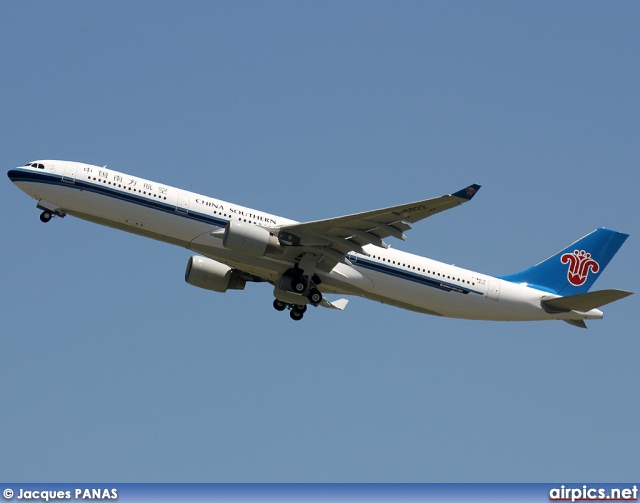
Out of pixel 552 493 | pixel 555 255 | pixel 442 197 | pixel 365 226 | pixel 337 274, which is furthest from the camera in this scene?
pixel 555 255

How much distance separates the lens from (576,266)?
148 ft

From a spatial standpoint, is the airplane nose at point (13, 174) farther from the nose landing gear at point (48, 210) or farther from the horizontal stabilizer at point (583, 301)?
the horizontal stabilizer at point (583, 301)

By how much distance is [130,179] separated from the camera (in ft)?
130

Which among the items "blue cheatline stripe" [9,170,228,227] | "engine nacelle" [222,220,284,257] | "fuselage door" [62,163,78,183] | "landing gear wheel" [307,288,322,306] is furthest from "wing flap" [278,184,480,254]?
"fuselage door" [62,163,78,183]

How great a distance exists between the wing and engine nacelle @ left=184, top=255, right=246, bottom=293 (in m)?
5.00

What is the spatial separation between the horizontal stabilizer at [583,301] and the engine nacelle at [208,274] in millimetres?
13805

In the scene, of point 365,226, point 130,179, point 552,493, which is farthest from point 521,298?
point 130,179

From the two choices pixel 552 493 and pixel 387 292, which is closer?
pixel 552 493

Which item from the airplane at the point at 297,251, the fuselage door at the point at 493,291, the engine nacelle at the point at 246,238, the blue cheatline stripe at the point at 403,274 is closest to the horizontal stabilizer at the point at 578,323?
the airplane at the point at 297,251

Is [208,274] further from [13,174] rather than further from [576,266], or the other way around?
[576,266]

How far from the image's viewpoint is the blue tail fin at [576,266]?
146 ft

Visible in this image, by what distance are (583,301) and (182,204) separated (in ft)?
56.2

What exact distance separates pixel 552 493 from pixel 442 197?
10841 mm

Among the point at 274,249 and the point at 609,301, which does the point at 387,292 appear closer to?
the point at 274,249
